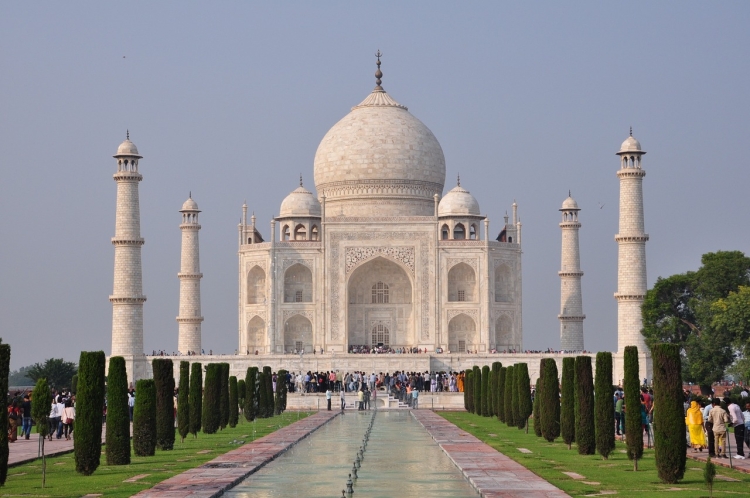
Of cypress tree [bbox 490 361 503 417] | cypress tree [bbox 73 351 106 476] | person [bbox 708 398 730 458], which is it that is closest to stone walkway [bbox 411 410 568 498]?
person [bbox 708 398 730 458]

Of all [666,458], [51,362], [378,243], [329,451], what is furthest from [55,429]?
[378,243]

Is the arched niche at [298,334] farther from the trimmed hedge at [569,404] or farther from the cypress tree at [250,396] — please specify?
the trimmed hedge at [569,404]

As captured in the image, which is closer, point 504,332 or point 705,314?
point 705,314

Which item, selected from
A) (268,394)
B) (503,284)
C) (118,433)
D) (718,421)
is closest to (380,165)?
(503,284)

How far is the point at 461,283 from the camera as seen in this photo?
39.5 m

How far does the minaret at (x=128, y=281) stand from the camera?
35.5 m

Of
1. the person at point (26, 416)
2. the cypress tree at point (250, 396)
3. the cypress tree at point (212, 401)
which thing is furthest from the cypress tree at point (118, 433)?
the cypress tree at point (250, 396)

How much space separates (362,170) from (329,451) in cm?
2655

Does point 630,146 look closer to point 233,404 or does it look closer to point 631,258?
point 631,258

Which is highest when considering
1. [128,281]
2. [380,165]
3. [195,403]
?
[380,165]

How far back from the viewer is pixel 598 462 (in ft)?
45.9

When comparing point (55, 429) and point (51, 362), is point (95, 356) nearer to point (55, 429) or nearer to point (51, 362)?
point (55, 429)

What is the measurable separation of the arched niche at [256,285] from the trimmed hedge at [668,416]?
92.2ft

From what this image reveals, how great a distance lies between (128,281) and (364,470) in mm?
23655
